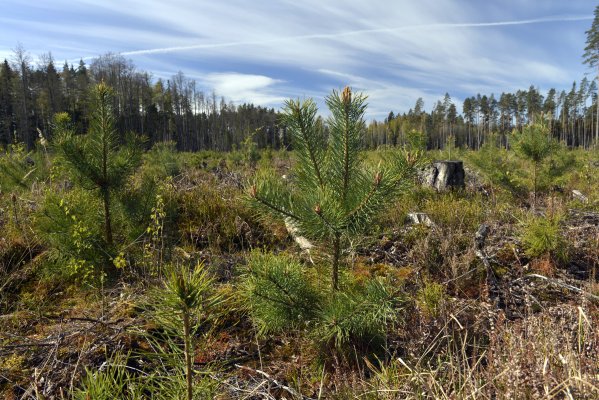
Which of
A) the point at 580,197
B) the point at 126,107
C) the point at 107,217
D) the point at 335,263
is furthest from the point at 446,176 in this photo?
the point at 126,107

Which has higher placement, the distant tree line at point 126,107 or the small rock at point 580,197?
the distant tree line at point 126,107

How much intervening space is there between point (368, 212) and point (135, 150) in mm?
3027

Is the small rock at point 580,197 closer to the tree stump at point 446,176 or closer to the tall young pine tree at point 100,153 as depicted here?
the tree stump at point 446,176

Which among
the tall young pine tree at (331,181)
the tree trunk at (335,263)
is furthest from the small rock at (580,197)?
the tall young pine tree at (331,181)

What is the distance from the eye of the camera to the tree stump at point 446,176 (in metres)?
8.23

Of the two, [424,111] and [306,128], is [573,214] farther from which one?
[424,111]

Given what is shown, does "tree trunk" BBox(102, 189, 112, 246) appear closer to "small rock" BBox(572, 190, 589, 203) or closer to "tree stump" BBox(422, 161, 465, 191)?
"tree stump" BBox(422, 161, 465, 191)

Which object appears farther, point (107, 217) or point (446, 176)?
point (446, 176)

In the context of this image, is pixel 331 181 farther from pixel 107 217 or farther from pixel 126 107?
pixel 126 107

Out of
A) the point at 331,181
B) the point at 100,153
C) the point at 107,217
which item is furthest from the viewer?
the point at 107,217

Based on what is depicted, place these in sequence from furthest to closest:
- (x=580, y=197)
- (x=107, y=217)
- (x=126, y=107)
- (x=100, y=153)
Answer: (x=126, y=107) → (x=580, y=197) → (x=107, y=217) → (x=100, y=153)

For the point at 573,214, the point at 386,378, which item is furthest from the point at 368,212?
the point at 573,214

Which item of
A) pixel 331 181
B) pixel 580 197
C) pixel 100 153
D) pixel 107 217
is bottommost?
pixel 580 197

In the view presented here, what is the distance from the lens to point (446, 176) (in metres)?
8.24
